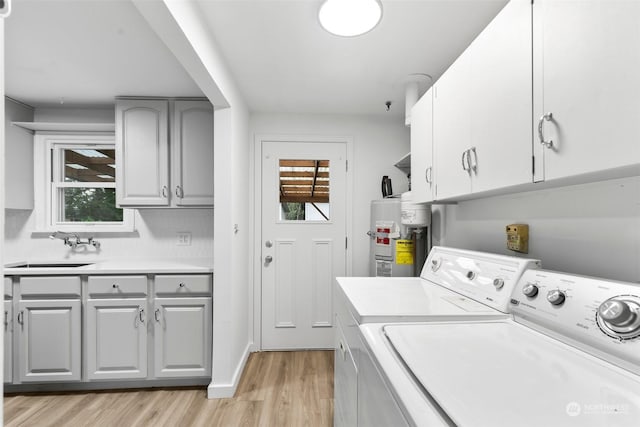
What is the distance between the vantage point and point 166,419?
192 cm

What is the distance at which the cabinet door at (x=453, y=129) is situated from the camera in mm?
1365

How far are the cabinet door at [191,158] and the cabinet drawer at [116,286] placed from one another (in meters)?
0.67

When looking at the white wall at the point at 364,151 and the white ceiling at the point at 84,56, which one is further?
the white wall at the point at 364,151

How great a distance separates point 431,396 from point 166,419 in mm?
1957

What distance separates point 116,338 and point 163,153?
1395mm

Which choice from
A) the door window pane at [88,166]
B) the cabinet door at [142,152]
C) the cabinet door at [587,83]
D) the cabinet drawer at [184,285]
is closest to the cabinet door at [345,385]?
the cabinet door at [587,83]

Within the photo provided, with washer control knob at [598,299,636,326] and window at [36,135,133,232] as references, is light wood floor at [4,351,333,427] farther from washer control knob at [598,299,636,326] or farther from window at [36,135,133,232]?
washer control knob at [598,299,636,326]

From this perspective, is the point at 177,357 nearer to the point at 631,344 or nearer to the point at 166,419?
the point at 166,419

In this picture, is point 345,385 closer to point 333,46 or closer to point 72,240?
point 333,46

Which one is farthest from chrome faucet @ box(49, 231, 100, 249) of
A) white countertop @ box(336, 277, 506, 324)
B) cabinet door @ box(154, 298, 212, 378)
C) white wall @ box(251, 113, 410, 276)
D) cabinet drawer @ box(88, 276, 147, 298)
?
white countertop @ box(336, 277, 506, 324)

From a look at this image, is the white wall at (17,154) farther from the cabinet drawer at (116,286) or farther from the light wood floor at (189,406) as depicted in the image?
the light wood floor at (189,406)

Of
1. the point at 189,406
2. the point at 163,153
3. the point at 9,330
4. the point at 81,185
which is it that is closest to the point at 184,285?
the point at 189,406

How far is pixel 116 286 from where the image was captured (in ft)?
7.23

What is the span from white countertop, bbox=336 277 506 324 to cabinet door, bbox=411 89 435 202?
0.55 meters
